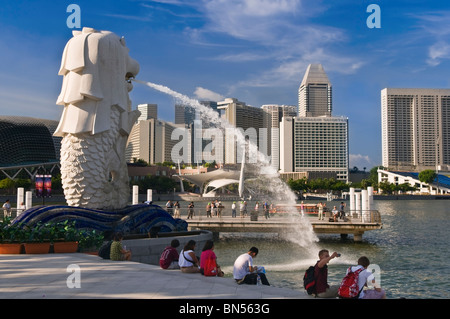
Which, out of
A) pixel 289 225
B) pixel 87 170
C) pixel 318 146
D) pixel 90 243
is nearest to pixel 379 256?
pixel 289 225

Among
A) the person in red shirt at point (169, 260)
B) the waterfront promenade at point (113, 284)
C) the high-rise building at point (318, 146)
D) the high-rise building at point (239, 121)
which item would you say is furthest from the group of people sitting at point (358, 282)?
the high-rise building at point (318, 146)

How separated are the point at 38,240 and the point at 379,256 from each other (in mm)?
16955

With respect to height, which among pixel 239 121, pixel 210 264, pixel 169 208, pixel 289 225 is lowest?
pixel 289 225

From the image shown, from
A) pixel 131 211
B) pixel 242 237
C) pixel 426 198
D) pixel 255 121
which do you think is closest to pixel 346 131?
pixel 255 121

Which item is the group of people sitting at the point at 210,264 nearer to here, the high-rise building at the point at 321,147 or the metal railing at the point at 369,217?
the metal railing at the point at 369,217

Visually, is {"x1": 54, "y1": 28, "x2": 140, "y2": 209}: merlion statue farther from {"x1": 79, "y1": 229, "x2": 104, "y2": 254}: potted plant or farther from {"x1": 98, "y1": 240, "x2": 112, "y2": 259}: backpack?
{"x1": 98, "y1": 240, "x2": 112, "y2": 259}: backpack

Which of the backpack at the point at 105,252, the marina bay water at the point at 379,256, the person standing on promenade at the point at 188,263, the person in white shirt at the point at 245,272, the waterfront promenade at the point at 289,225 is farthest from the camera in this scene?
the waterfront promenade at the point at 289,225

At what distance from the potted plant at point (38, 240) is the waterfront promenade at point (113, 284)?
1.42 m

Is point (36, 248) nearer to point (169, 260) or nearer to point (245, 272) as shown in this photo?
point (169, 260)

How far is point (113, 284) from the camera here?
952cm

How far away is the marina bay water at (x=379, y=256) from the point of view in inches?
664

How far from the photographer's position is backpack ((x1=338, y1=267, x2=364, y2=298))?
8250mm

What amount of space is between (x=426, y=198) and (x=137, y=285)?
5187 inches
